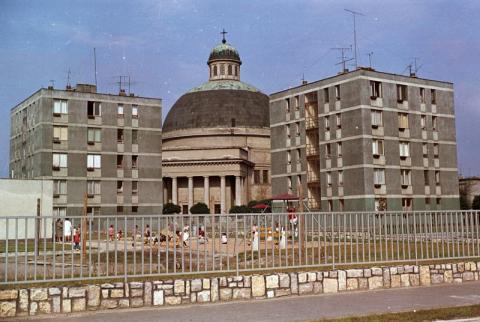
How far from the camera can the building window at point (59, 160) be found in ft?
193

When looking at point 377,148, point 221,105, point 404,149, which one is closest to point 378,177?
point 377,148

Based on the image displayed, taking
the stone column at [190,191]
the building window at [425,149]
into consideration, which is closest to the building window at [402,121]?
the building window at [425,149]

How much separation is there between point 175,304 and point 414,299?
5369mm

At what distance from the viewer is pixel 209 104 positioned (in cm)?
10525

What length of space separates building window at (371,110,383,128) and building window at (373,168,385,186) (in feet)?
13.7

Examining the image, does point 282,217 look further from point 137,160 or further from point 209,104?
point 209,104

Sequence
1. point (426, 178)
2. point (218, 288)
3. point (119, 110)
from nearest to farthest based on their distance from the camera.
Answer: point (218, 288) → point (426, 178) → point (119, 110)

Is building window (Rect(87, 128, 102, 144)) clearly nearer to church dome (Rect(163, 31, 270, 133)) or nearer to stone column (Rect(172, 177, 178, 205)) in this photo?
stone column (Rect(172, 177, 178, 205))

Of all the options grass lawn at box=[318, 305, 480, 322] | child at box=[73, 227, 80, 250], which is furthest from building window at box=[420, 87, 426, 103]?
child at box=[73, 227, 80, 250]

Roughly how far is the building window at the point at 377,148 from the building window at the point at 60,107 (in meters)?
29.9

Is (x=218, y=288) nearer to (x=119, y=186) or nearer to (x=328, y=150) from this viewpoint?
(x=328, y=150)

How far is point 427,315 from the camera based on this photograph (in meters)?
11.4

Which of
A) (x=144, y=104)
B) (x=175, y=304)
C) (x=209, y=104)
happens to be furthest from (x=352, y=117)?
(x=209, y=104)

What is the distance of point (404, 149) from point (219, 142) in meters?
44.8
